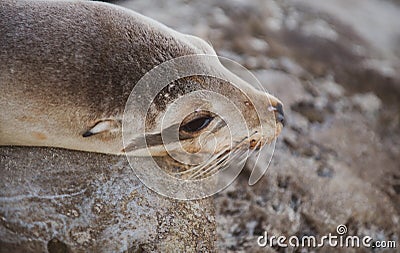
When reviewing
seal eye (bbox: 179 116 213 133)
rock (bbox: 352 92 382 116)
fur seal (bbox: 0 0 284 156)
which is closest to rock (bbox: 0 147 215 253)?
fur seal (bbox: 0 0 284 156)

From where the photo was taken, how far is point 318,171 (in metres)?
2.91

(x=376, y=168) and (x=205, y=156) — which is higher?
(x=205, y=156)

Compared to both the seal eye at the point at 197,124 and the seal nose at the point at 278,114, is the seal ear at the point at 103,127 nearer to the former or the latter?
the seal eye at the point at 197,124

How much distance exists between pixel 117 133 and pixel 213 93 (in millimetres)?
328

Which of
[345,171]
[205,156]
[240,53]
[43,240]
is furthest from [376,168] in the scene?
[43,240]

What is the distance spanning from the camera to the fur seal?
168cm

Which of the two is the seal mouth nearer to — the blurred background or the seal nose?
the seal nose

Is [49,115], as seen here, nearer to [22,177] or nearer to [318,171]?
[22,177]

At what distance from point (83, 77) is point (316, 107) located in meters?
1.98

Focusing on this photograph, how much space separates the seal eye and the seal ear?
8.7 inches

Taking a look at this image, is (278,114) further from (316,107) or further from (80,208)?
(316,107)

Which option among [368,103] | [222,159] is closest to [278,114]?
[222,159]

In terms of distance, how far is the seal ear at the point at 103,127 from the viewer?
1.71 metres

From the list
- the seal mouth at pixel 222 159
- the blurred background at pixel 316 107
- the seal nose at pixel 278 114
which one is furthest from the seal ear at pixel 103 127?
the blurred background at pixel 316 107
